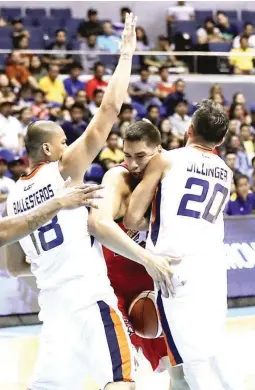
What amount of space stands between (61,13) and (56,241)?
43.3 feet

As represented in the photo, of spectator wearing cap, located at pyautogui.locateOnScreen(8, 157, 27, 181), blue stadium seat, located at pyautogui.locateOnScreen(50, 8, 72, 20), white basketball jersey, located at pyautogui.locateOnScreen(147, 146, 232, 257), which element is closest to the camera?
white basketball jersey, located at pyautogui.locateOnScreen(147, 146, 232, 257)

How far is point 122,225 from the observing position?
4.54m

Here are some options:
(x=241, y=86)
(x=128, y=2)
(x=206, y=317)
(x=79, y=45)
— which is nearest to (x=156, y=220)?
(x=206, y=317)

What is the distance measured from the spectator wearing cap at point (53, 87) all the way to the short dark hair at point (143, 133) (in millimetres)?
8988

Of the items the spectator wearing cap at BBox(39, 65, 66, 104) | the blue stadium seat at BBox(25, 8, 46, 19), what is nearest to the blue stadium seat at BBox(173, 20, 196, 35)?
the blue stadium seat at BBox(25, 8, 46, 19)

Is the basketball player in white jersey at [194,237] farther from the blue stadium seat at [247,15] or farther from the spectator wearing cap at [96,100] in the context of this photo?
the blue stadium seat at [247,15]

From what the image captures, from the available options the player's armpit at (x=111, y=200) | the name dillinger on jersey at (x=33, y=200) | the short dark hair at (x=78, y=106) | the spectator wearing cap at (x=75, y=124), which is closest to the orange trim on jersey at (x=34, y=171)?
the name dillinger on jersey at (x=33, y=200)

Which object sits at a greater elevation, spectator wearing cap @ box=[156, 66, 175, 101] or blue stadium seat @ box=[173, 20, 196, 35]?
blue stadium seat @ box=[173, 20, 196, 35]

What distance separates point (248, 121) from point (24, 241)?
1010cm

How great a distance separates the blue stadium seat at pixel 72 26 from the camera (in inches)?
617

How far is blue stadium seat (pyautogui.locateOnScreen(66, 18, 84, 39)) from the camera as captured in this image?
1567 cm

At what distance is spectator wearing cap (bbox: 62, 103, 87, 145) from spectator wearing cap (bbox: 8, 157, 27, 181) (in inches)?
54.5

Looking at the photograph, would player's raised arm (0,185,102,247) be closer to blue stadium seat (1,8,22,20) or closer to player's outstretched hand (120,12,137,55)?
player's outstretched hand (120,12,137,55)

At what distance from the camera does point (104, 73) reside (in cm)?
1447
